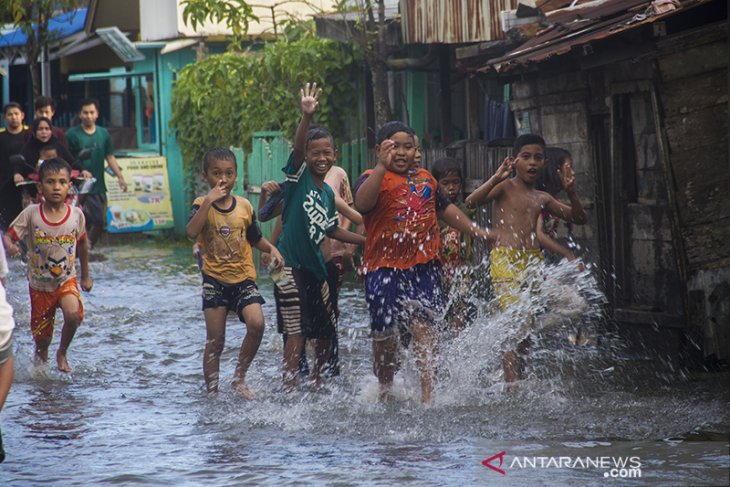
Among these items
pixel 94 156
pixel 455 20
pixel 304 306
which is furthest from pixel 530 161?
pixel 94 156

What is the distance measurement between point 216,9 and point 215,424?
9.47 meters

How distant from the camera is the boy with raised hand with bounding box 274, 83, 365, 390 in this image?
7.77 metres

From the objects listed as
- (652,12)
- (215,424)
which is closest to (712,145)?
(652,12)

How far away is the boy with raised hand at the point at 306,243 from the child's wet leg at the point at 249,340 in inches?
6.8

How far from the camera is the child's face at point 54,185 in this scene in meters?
8.77

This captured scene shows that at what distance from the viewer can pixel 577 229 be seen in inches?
403

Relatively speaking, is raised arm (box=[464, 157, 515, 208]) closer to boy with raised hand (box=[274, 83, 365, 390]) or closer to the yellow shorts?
the yellow shorts

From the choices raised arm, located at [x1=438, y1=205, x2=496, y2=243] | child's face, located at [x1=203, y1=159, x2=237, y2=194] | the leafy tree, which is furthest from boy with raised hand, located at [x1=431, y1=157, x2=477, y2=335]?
the leafy tree

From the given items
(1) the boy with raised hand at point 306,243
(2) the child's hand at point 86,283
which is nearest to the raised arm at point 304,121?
(1) the boy with raised hand at point 306,243

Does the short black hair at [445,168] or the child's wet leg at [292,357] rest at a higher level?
the short black hair at [445,168]

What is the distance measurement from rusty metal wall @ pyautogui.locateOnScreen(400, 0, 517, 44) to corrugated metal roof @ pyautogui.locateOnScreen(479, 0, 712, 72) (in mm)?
2606

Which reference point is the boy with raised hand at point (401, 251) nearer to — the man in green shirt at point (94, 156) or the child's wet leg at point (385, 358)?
the child's wet leg at point (385, 358)

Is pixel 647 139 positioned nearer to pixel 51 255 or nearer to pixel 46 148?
pixel 51 255

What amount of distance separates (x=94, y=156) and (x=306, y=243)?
8381 millimetres
